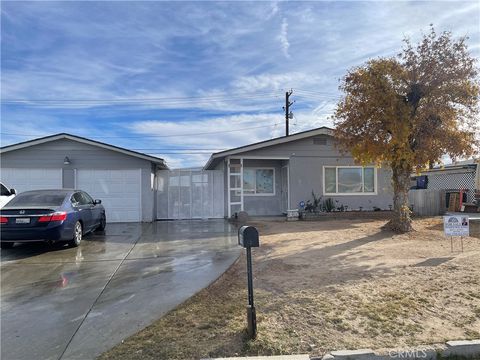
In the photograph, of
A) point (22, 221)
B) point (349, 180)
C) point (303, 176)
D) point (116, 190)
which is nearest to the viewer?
point (22, 221)

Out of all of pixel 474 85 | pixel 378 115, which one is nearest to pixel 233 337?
pixel 378 115

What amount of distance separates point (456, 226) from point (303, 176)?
29.4 ft

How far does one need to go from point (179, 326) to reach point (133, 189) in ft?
41.7

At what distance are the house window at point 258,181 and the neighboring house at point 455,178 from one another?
7.90 metres

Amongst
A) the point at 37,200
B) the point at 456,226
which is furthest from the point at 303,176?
the point at 37,200

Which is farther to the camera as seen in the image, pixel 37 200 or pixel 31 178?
pixel 31 178

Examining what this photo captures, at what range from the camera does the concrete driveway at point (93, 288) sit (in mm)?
4309

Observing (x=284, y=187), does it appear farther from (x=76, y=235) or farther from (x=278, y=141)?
(x=76, y=235)

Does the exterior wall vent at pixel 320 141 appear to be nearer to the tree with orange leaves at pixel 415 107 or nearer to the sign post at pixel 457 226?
the tree with orange leaves at pixel 415 107

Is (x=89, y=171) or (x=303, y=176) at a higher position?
(x=89, y=171)

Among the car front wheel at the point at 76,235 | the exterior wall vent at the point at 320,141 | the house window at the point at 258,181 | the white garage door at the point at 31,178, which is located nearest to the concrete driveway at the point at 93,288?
the car front wheel at the point at 76,235

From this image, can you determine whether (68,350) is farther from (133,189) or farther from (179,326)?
(133,189)

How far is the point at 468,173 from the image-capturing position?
2250cm

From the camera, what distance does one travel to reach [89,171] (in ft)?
53.3
